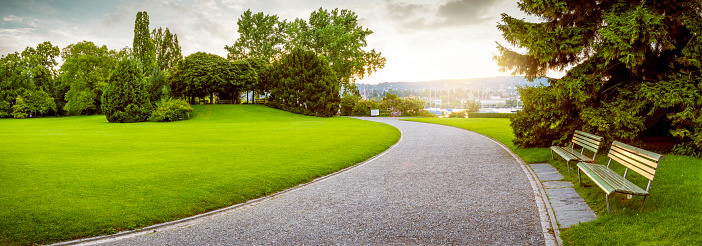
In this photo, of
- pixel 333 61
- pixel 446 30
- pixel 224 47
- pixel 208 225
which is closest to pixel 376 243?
pixel 208 225

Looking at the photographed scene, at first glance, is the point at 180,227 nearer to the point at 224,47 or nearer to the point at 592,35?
the point at 592,35

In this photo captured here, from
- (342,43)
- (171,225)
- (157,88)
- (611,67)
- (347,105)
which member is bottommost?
(171,225)

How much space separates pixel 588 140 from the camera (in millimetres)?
8320

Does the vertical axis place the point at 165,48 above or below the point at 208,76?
above

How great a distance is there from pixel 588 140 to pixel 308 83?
34.4m

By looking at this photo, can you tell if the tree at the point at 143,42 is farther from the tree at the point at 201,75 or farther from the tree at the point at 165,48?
the tree at the point at 201,75

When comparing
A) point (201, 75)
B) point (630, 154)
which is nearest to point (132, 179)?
point (630, 154)

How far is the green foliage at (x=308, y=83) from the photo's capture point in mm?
40500

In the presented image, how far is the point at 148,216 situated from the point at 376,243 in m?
3.62

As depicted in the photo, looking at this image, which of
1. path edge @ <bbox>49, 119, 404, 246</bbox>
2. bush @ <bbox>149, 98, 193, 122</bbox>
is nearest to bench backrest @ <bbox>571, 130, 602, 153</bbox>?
path edge @ <bbox>49, 119, 404, 246</bbox>

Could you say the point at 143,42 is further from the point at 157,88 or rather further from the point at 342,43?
the point at 342,43

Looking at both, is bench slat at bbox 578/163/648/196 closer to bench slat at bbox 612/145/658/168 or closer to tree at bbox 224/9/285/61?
bench slat at bbox 612/145/658/168

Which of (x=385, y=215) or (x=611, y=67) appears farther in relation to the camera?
(x=611, y=67)

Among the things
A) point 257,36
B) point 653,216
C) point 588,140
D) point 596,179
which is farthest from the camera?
point 257,36
